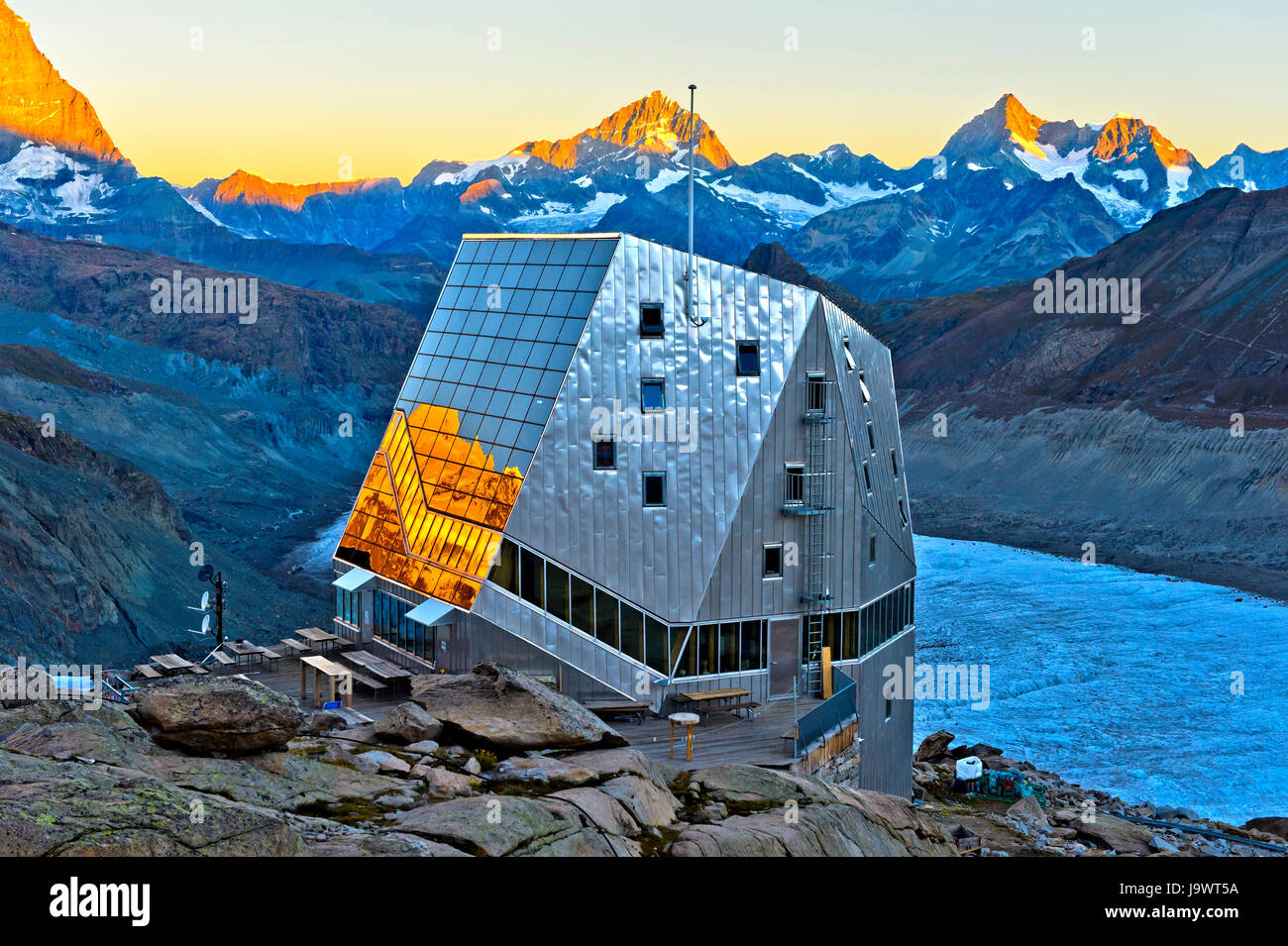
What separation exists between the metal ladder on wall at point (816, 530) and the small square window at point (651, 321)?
4.34 m

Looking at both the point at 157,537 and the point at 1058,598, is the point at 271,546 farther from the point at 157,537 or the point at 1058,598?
the point at 1058,598

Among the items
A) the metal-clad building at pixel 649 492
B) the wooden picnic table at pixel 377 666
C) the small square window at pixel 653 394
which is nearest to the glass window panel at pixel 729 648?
the metal-clad building at pixel 649 492

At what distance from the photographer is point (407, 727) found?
2153 cm

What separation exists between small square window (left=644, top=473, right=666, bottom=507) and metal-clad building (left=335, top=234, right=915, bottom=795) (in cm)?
5

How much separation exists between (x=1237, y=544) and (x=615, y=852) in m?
127

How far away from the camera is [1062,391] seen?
176 meters

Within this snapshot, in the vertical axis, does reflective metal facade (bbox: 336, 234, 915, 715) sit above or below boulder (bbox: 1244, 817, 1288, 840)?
above

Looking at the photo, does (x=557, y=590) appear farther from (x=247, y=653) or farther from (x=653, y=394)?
(x=247, y=653)

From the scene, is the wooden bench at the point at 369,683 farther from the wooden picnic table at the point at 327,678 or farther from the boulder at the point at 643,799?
the boulder at the point at 643,799

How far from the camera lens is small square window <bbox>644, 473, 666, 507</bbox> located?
100 feet

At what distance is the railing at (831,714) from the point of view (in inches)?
1061

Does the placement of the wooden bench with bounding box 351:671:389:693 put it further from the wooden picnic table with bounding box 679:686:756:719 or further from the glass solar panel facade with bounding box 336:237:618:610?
the wooden picnic table with bounding box 679:686:756:719

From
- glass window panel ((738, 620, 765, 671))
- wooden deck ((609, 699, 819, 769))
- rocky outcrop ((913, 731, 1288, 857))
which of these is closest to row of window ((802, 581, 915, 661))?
glass window panel ((738, 620, 765, 671))
